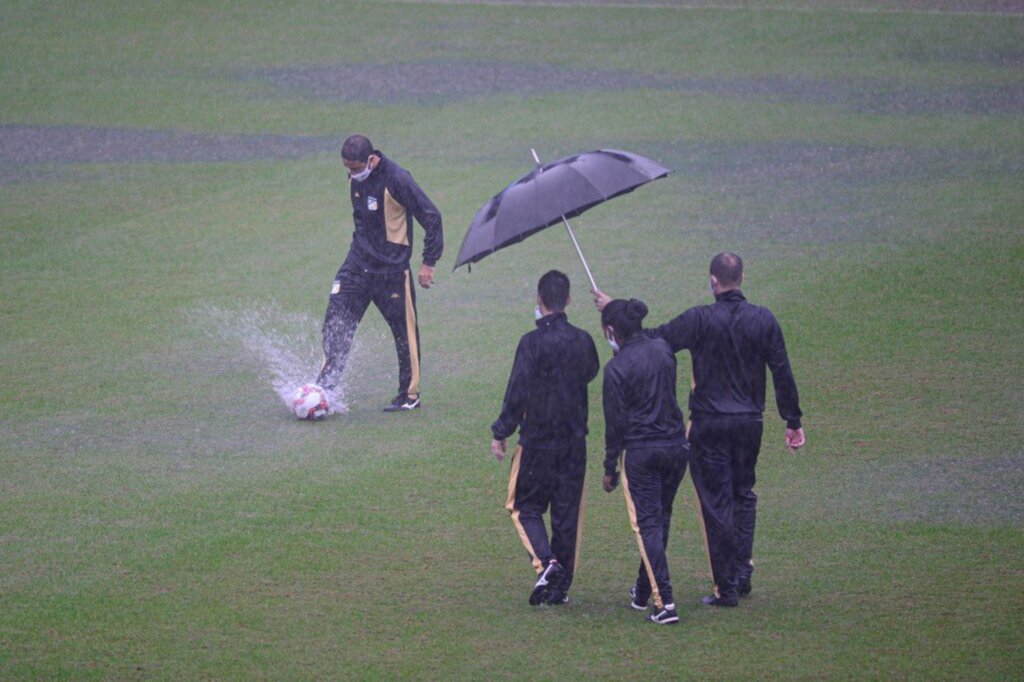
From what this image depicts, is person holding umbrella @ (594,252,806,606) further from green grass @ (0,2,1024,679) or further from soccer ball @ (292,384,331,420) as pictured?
soccer ball @ (292,384,331,420)

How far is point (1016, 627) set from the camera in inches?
283

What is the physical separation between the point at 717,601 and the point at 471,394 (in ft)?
15.8

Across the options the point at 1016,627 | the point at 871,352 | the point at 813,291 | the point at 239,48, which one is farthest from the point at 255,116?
the point at 1016,627

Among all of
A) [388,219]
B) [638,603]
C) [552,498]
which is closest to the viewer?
[638,603]

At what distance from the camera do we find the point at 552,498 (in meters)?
7.76

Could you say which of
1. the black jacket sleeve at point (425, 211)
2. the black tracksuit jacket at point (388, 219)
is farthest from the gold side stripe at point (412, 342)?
the black jacket sleeve at point (425, 211)

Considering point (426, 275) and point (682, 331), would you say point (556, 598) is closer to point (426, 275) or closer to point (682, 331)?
point (682, 331)

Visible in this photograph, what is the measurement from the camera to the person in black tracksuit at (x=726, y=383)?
764 cm

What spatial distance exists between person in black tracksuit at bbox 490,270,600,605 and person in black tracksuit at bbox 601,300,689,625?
0.29 m

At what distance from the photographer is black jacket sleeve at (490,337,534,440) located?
301 inches

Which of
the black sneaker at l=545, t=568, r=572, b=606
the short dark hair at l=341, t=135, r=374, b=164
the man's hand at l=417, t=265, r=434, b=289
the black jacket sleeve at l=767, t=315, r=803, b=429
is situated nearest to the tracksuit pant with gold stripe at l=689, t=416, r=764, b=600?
the black jacket sleeve at l=767, t=315, r=803, b=429

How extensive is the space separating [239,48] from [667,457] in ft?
81.4

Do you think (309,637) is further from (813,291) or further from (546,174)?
(813,291)

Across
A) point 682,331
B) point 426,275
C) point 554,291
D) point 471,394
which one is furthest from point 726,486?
point 471,394
